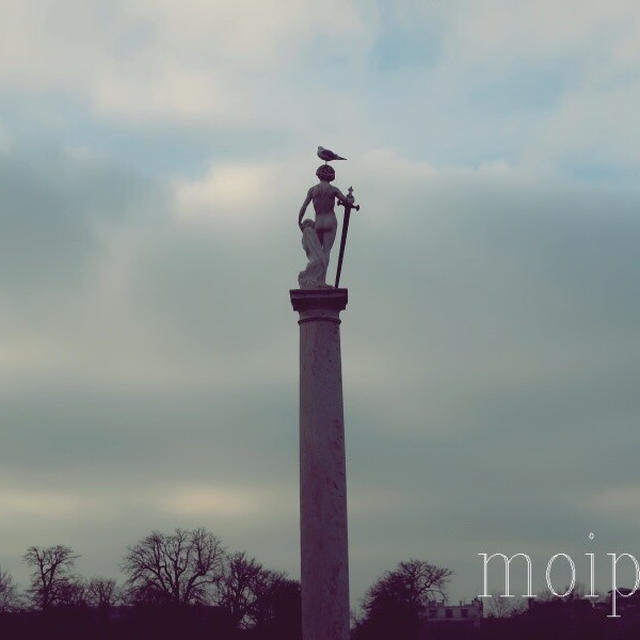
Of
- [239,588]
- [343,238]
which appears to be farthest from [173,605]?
[343,238]

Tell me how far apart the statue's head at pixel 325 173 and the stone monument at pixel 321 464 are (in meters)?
2.27

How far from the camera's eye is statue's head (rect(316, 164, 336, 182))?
99.5ft

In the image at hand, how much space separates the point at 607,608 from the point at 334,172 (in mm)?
103787

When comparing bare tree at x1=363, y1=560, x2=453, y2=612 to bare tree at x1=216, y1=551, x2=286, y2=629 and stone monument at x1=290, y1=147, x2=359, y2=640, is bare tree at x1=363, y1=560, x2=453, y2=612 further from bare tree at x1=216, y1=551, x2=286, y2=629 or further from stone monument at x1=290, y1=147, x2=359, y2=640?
stone monument at x1=290, y1=147, x2=359, y2=640

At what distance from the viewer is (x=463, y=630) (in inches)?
6142

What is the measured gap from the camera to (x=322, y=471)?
2697cm

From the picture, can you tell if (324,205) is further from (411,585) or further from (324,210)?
(411,585)

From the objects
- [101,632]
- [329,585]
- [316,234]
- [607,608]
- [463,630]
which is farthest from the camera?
[463,630]

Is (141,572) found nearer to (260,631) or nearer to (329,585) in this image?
(260,631)

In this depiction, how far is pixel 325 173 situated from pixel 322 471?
281 inches

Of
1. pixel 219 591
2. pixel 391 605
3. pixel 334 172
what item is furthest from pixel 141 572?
pixel 334 172

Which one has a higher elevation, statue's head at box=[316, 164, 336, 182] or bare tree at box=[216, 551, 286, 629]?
statue's head at box=[316, 164, 336, 182]

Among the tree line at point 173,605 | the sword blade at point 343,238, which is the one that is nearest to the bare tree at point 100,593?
the tree line at point 173,605

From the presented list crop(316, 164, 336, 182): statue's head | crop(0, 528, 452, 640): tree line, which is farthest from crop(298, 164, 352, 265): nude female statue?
crop(0, 528, 452, 640): tree line
